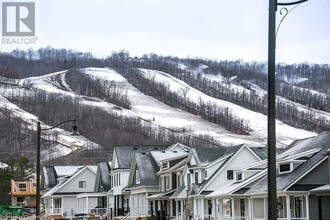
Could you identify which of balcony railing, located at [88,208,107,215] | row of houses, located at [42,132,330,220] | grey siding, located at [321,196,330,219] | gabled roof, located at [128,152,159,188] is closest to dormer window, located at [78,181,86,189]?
row of houses, located at [42,132,330,220]

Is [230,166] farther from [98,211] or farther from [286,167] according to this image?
[98,211]

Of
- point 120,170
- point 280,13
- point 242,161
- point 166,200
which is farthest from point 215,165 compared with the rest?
point 280,13

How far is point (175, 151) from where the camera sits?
2835 inches

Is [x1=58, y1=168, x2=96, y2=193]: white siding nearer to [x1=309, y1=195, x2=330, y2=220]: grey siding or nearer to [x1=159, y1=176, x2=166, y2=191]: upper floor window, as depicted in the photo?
[x1=159, y1=176, x2=166, y2=191]: upper floor window

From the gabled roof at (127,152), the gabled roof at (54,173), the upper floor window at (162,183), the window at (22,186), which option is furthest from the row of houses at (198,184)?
the window at (22,186)

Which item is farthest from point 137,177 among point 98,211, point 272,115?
point 272,115

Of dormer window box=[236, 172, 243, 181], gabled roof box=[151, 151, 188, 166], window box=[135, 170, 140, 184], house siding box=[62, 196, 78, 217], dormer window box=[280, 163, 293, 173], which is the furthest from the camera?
house siding box=[62, 196, 78, 217]

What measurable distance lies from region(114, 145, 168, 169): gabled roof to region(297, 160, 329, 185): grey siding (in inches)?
1405

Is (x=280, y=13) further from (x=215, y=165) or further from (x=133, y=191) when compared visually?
(x=133, y=191)

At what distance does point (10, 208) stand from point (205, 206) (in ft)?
133

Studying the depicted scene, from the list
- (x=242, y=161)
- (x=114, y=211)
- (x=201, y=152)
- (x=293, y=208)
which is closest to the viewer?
(x=293, y=208)

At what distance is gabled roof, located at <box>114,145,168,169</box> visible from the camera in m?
74.4

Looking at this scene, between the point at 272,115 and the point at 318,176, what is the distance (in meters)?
25.0

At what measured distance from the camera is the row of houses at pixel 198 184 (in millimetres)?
39375
